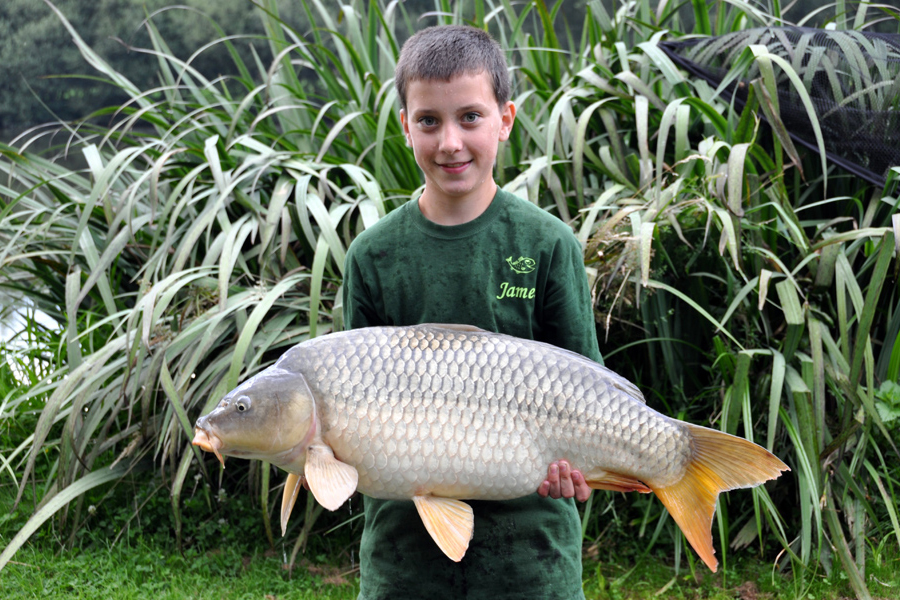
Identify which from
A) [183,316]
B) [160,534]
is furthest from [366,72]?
[160,534]

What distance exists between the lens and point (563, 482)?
1275mm

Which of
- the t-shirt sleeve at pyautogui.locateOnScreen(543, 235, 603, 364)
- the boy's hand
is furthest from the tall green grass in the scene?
the boy's hand

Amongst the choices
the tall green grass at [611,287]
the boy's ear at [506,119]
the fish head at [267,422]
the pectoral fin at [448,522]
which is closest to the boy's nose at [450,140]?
the boy's ear at [506,119]

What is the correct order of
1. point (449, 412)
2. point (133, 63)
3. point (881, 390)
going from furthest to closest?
point (133, 63), point (881, 390), point (449, 412)

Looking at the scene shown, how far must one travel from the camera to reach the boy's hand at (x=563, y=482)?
1272mm

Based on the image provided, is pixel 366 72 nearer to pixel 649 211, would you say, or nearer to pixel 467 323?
pixel 649 211

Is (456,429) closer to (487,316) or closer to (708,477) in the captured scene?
(487,316)

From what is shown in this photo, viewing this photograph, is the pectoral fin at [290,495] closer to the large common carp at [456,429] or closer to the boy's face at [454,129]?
the large common carp at [456,429]

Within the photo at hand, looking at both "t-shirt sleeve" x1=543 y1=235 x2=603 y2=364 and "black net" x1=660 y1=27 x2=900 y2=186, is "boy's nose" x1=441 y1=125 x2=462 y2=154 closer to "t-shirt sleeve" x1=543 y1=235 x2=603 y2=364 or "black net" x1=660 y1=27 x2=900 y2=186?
"t-shirt sleeve" x1=543 y1=235 x2=603 y2=364

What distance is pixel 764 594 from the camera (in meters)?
2.41

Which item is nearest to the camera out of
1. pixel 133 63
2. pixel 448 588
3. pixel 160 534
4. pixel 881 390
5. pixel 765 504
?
pixel 448 588

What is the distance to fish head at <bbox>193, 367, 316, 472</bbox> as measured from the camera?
123 centimetres

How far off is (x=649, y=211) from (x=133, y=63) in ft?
11.3

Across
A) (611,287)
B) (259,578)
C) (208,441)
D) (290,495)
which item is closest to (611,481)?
(290,495)
